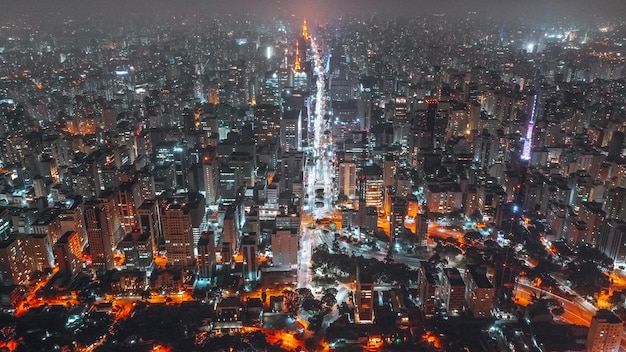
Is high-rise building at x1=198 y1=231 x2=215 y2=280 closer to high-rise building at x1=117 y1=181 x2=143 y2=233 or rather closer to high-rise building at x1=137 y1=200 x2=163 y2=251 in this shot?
high-rise building at x1=137 y1=200 x2=163 y2=251

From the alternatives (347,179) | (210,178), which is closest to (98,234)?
(210,178)

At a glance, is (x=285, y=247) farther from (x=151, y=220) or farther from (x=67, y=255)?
(x=67, y=255)

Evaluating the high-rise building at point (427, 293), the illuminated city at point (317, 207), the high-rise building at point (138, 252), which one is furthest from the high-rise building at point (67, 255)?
the high-rise building at point (427, 293)

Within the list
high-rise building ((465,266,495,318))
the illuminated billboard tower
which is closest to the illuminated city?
high-rise building ((465,266,495,318))

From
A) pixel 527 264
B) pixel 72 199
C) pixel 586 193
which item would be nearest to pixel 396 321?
pixel 527 264

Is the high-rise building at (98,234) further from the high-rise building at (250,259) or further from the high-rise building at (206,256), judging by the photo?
the high-rise building at (250,259)

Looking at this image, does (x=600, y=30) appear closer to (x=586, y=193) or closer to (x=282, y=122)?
(x=586, y=193)
